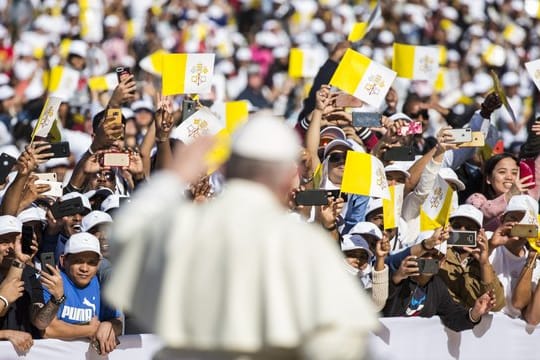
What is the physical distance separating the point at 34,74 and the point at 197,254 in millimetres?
13499

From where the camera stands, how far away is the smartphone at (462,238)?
29.4ft

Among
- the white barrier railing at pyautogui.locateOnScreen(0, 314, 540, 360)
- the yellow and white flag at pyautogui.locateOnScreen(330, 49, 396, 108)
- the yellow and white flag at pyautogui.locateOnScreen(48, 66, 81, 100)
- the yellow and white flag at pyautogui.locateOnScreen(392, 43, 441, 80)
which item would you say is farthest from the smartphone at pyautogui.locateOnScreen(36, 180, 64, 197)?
the yellow and white flag at pyautogui.locateOnScreen(48, 66, 81, 100)

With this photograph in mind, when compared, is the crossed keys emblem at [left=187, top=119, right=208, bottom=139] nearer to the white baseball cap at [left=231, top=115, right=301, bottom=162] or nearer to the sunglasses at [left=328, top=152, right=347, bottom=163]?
the sunglasses at [left=328, top=152, right=347, bottom=163]

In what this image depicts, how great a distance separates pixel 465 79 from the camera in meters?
20.9

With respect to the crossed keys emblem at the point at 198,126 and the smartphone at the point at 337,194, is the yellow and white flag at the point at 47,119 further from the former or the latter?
the smartphone at the point at 337,194

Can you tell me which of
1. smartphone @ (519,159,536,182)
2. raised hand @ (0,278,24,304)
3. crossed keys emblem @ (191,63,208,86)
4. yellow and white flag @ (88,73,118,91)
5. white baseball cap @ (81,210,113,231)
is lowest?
raised hand @ (0,278,24,304)

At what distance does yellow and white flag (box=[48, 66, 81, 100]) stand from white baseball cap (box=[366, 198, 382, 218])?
585cm

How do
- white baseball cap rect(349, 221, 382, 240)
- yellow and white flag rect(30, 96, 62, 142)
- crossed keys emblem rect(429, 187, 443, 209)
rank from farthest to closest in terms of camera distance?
1. crossed keys emblem rect(429, 187, 443, 209)
2. yellow and white flag rect(30, 96, 62, 142)
3. white baseball cap rect(349, 221, 382, 240)

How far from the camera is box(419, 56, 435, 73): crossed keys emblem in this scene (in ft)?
39.9

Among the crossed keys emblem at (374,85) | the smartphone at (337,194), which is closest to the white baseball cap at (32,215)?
the smartphone at (337,194)

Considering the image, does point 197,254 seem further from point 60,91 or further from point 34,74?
point 34,74

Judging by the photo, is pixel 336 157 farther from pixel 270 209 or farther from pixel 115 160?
pixel 270 209

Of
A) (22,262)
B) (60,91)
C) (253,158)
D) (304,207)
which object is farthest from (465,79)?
(253,158)

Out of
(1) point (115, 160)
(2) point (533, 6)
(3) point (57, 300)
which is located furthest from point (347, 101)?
(2) point (533, 6)
